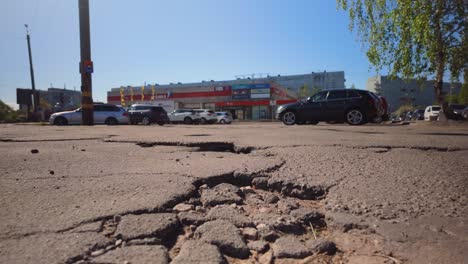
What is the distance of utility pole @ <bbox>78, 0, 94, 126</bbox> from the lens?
12.7 metres

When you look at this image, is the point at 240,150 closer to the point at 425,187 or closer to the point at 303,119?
the point at 425,187

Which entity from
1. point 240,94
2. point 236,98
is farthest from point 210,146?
point 240,94

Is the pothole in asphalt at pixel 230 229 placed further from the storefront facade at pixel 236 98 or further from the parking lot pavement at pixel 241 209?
the storefront facade at pixel 236 98

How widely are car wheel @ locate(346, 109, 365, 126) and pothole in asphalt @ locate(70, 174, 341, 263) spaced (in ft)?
32.0

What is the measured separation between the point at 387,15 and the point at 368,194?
12.1 meters

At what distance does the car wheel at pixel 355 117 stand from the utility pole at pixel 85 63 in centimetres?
1115

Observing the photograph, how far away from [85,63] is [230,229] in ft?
44.8

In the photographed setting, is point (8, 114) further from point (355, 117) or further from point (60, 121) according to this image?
point (355, 117)

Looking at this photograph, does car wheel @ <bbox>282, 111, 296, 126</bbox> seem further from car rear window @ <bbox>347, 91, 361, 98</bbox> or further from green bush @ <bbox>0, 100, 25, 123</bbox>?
green bush @ <bbox>0, 100, 25, 123</bbox>

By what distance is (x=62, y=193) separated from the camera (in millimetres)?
2254

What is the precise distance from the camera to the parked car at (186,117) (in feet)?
84.8

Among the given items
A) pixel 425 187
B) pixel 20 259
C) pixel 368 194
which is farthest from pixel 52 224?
pixel 425 187

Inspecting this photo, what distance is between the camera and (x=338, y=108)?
1143 centimetres

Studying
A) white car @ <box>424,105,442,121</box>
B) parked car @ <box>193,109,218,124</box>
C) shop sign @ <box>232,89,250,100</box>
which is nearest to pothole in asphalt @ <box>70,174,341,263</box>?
parked car @ <box>193,109,218,124</box>
